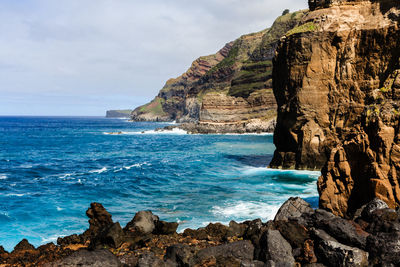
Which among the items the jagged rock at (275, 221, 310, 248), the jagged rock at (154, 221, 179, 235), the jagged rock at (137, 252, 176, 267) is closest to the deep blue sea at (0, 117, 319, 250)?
the jagged rock at (154, 221, 179, 235)

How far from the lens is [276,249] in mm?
9703

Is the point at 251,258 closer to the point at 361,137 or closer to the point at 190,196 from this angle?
the point at 361,137

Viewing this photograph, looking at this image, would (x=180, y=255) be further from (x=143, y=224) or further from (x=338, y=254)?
(x=338, y=254)

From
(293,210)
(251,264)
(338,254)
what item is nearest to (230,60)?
(293,210)

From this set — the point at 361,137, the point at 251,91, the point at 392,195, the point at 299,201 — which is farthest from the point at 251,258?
the point at 251,91

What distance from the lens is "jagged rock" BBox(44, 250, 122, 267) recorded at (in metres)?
8.55

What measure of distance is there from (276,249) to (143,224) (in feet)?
19.4

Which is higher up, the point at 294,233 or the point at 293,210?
the point at 294,233

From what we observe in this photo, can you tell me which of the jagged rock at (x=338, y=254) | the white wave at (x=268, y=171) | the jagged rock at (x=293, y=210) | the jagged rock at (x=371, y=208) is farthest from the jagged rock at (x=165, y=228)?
the white wave at (x=268, y=171)

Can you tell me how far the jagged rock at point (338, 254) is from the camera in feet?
28.4

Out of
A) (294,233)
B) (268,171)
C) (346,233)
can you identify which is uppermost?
(346,233)

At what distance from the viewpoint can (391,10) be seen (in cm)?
2630

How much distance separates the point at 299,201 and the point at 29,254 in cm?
1160

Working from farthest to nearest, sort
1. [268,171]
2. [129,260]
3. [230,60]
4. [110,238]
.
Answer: [230,60] < [268,171] < [110,238] < [129,260]
